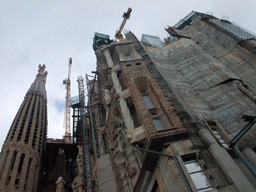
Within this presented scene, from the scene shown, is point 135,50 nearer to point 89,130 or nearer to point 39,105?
point 89,130

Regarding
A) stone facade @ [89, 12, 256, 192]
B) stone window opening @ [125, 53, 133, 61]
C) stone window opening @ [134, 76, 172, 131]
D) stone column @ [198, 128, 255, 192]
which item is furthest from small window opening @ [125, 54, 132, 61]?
stone column @ [198, 128, 255, 192]

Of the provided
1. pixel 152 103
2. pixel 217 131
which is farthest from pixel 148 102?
pixel 217 131

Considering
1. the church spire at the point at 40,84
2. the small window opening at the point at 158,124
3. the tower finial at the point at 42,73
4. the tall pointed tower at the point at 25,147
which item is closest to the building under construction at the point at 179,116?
the small window opening at the point at 158,124

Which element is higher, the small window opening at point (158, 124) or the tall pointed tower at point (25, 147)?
the tall pointed tower at point (25, 147)

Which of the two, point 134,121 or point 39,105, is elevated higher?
point 39,105

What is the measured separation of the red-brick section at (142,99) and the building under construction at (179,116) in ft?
0.17

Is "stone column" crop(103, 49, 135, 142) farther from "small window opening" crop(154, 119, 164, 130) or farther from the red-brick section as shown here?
"small window opening" crop(154, 119, 164, 130)

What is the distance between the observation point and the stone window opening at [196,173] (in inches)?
358

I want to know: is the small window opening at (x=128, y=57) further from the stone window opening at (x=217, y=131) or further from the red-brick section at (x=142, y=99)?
the stone window opening at (x=217, y=131)

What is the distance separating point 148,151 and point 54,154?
39249 millimetres

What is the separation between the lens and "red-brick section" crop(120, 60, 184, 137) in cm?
1138

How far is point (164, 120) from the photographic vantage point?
12.2m

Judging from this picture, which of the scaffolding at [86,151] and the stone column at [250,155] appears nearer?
the stone column at [250,155]

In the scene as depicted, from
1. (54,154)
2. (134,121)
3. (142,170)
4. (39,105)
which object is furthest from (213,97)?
(39,105)
